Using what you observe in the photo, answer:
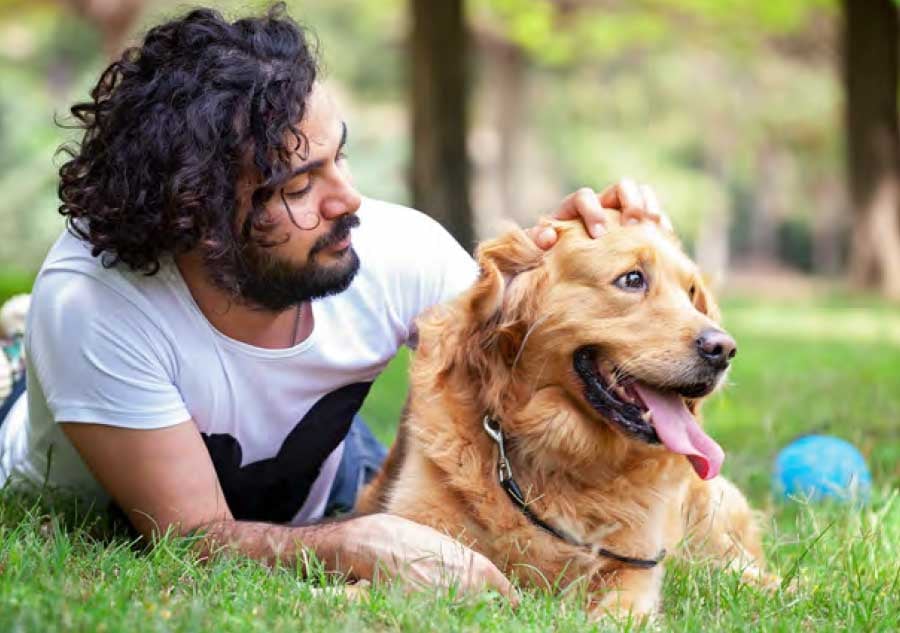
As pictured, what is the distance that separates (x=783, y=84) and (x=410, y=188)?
24.2 metres

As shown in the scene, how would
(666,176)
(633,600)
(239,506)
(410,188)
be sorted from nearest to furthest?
(633,600), (239,506), (410,188), (666,176)

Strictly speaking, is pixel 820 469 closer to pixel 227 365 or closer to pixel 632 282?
pixel 632 282

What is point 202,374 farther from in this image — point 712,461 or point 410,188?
point 410,188

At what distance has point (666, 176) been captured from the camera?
35.5 meters

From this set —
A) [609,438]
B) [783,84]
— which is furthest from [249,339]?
[783,84]

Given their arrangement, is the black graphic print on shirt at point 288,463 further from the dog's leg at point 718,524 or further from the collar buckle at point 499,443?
the dog's leg at point 718,524

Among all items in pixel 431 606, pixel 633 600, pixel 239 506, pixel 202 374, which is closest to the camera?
pixel 431 606

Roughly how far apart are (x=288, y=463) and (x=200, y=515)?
0.50 meters

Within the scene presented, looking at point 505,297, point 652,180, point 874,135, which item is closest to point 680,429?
point 505,297

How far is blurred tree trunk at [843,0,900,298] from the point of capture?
48.9 feet

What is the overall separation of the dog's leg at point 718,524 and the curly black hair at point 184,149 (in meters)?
1.55

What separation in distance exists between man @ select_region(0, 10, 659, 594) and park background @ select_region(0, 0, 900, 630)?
26 centimetres

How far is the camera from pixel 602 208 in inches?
139

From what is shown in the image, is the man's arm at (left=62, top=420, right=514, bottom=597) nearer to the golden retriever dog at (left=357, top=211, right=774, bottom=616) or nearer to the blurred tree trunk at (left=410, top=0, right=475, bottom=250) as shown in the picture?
the golden retriever dog at (left=357, top=211, right=774, bottom=616)
